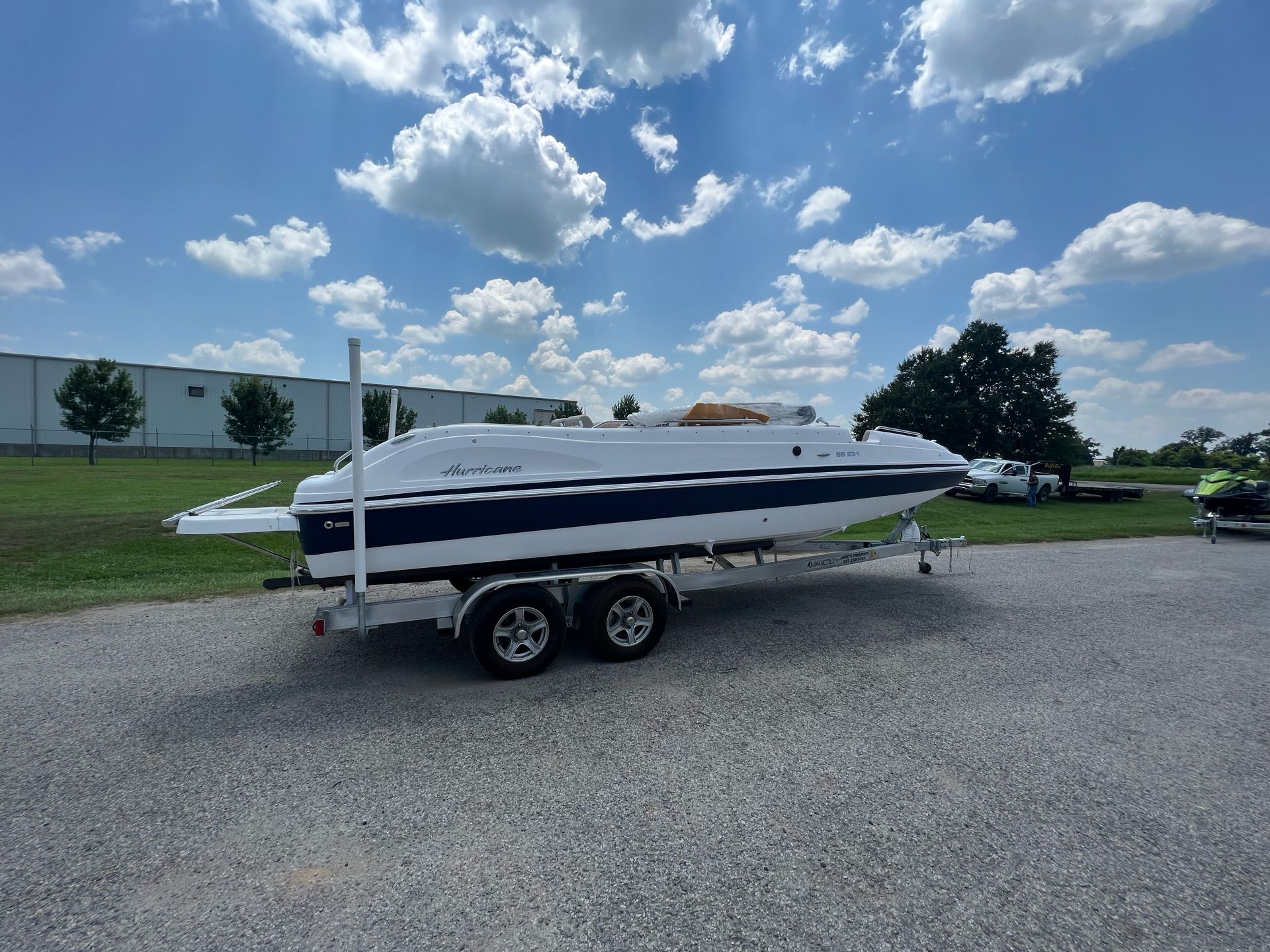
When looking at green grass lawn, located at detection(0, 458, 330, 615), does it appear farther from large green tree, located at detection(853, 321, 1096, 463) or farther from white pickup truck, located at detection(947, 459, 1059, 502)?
large green tree, located at detection(853, 321, 1096, 463)

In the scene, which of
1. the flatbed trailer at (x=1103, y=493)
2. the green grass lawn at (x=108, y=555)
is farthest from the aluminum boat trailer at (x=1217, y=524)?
the green grass lawn at (x=108, y=555)

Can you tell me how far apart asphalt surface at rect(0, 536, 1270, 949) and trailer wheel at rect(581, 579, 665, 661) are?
0.18 metres

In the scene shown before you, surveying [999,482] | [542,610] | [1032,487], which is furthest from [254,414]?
[1032,487]

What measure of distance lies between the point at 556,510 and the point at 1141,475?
Result: 164 feet

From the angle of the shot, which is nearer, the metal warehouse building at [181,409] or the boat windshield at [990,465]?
the boat windshield at [990,465]

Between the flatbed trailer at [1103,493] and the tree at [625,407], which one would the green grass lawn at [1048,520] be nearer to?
the flatbed trailer at [1103,493]

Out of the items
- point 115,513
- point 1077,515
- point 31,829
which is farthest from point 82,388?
point 1077,515

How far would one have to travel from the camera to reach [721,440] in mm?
5574

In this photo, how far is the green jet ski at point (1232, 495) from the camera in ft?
43.0

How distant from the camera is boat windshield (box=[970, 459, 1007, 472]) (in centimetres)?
2117

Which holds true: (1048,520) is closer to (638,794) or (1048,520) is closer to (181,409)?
(638,794)

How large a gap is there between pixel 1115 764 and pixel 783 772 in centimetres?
201

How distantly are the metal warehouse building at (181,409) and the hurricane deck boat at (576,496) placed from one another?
29.8m

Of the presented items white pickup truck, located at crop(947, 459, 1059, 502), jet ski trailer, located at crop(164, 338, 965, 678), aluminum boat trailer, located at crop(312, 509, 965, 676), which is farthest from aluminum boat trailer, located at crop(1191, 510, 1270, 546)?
aluminum boat trailer, located at crop(312, 509, 965, 676)
